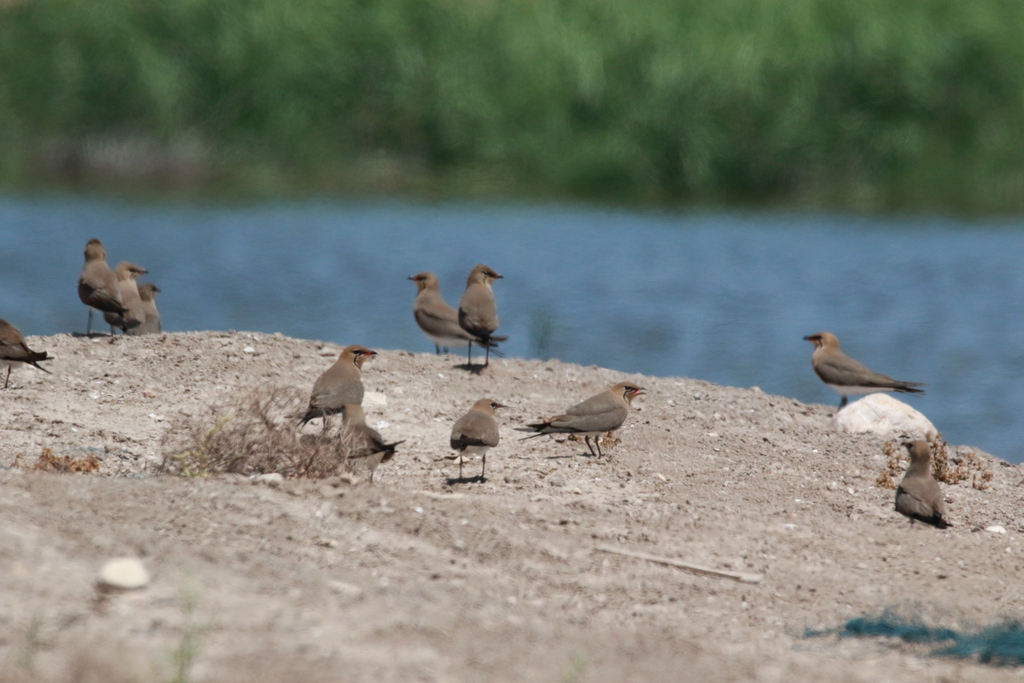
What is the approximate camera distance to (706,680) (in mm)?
4984

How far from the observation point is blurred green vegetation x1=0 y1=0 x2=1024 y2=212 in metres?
25.3

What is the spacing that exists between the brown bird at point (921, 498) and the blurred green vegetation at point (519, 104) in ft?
58.7

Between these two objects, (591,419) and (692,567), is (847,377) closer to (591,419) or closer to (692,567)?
(591,419)

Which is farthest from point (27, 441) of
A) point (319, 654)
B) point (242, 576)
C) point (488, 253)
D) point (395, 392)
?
point (488, 253)

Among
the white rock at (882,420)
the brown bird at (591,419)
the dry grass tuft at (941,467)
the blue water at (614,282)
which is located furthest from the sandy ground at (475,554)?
the blue water at (614,282)

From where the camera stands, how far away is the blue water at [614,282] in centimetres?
1574

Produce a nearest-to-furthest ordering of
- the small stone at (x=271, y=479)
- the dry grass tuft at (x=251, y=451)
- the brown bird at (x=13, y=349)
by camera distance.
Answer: the small stone at (x=271, y=479)
the dry grass tuft at (x=251, y=451)
the brown bird at (x=13, y=349)

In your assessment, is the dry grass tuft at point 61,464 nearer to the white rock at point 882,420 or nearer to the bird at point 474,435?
the bird at point 474,435

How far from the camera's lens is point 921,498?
A: 7.74m

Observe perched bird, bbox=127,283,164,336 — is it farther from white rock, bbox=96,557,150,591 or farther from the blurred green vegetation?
the blurred green vegetation

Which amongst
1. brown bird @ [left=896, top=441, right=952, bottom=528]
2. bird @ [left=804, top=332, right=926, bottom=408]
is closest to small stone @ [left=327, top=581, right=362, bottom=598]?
brown bird @ [left=896, top=441, right=952, bottom=528]

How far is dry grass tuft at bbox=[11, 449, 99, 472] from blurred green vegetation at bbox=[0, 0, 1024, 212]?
18162mm

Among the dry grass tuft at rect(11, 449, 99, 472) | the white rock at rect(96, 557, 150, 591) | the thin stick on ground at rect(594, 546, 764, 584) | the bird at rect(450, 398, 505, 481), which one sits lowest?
Answer: the white rock at rect(96, 557, 150, 591)

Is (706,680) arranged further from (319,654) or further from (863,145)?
(863,145)
